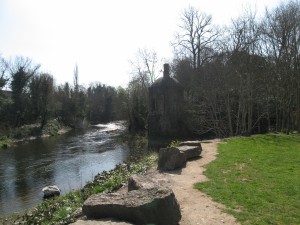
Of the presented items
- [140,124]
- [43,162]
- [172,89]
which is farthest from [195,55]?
[43,162]

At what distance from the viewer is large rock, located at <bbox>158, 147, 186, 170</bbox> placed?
36.7ft

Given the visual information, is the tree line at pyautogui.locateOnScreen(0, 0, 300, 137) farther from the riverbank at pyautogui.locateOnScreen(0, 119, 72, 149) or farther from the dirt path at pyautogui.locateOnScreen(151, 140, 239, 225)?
the dirt path at pyautogui.locateOnScreen(151, 140, 239, 225)

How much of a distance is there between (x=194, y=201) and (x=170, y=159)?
3.72 metres

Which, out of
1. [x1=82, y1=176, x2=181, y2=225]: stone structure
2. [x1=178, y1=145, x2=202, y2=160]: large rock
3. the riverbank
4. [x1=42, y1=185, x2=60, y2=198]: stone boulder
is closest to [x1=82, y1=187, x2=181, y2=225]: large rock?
[x1=82, y1=176, x2=181, y2=225]: stone structure

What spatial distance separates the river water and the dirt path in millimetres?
6563

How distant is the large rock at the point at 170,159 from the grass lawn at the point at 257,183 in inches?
42.2

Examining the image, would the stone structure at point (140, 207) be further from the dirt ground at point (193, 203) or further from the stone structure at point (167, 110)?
the stone structure at point (167, 110)

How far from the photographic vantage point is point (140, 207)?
5.49 meters

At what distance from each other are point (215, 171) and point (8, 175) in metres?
12.8

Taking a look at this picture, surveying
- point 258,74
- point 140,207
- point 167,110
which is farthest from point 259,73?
point 140,207

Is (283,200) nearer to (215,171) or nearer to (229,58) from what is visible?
(215,171)

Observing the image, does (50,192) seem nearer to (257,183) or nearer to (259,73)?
(257,183)

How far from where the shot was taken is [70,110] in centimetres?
5506

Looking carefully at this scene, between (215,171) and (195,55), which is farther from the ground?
(195,55)
